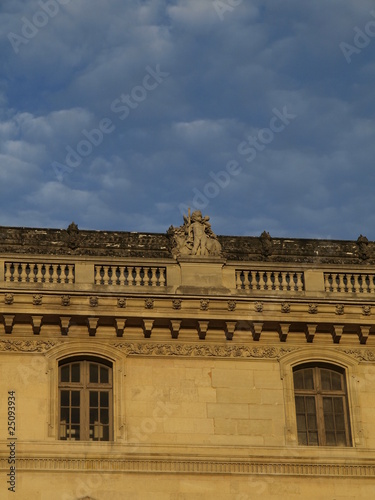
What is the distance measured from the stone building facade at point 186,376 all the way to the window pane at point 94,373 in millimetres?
28

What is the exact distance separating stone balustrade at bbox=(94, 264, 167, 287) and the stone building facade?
0.04 metres

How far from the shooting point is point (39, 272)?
30.3 meters

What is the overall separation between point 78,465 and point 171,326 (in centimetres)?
416

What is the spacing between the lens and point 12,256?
3019 centimetres

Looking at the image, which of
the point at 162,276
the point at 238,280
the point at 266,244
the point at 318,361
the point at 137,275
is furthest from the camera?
the point at 266,244

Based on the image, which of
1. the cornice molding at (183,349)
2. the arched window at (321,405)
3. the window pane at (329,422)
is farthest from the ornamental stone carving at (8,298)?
the window pane at (329,422)

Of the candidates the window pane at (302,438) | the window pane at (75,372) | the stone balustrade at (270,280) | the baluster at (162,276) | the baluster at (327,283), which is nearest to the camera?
the window pane at (75,372)

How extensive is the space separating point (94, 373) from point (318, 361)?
5.64 m

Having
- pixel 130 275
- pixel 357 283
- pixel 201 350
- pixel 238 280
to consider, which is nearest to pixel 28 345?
pixel 130 275

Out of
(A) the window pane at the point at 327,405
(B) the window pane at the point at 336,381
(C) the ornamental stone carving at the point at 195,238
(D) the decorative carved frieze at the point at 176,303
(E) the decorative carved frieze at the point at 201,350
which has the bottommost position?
(A) the window pane at the point at 327,405

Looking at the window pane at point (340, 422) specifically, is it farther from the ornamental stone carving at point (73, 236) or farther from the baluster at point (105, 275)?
the ornamental stone carving at point (73, 236)

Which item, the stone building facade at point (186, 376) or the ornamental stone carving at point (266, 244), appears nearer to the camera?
the stone building facade at point (186, 376)

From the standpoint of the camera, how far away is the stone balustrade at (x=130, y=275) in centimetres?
3058

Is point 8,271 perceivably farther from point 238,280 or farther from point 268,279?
point 268,279
